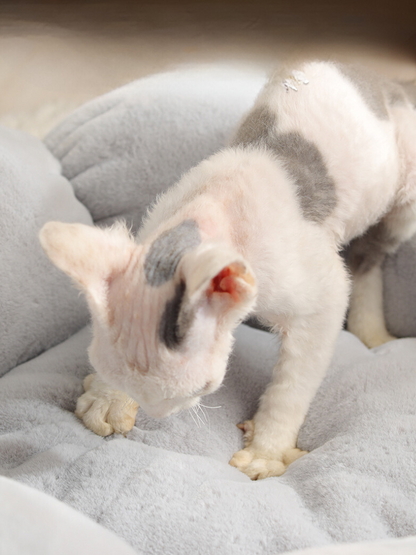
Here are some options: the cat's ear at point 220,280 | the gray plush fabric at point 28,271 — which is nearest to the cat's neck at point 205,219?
the cat's ear at point 220,280

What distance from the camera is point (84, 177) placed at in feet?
4.95

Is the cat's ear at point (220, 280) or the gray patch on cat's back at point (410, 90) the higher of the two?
the gray patch on cat's back at point (410, 90)

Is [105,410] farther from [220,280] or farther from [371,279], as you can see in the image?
[371,279]

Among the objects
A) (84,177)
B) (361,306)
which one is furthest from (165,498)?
(84,177)

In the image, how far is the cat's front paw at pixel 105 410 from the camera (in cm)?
103

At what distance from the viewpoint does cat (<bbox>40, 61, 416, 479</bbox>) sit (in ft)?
2.35

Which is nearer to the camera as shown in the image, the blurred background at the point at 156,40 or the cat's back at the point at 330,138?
the cat's back at the point at 330,138

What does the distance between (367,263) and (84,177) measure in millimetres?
886

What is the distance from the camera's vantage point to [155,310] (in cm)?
71

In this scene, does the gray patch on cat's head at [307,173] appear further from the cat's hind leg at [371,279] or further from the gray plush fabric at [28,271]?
the gray plush fabric at [28,271]

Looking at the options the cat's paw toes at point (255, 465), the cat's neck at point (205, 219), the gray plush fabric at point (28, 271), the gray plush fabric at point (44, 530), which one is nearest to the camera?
the gray plush fabric at point (44, 530)

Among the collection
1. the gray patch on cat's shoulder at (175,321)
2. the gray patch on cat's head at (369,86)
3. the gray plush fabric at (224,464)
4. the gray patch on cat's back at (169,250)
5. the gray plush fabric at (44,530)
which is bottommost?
the gray plush fabric at (224,464)

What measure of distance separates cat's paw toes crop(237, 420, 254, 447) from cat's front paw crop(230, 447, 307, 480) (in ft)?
0.07

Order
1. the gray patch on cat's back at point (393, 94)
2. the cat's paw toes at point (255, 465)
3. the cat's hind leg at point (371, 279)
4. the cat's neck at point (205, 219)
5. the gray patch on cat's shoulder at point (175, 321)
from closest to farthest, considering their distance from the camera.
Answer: the gray patch on cat's shoulder at point (175, 321) < the cat's neck at point (205, 219) < the cat's paw toes at point (255, 465) < the gray patch on cat's back at point (393, 94) < the cat's hind leg at point (371, 279)
